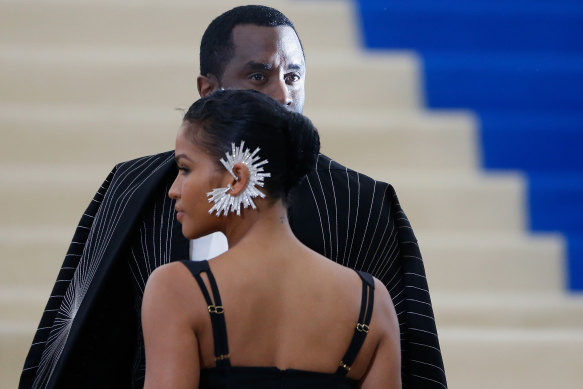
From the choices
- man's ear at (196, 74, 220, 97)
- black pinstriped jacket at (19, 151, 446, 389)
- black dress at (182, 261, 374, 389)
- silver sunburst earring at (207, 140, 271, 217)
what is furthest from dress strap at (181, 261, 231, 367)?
man's ear at (196, 74, 220, 97)

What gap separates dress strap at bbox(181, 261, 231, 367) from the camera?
1.41 m

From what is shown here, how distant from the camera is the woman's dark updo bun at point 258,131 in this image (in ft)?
4.91

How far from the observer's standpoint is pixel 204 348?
1428 millimetres

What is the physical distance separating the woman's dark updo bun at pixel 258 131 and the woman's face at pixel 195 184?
0.01 metres

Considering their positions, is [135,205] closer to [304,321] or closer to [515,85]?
[304,321]

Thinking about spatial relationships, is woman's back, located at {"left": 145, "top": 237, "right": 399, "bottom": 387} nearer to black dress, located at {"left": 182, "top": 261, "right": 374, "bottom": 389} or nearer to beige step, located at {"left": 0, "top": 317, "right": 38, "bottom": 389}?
black dress, located at {"left": 182, "top": 261, "right": 374, "bottom": 389}

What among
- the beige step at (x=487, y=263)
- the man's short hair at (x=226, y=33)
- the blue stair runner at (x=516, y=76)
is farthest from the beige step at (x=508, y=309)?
the man's short hair at (x=226, y=33)

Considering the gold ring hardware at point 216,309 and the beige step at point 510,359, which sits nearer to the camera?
the gold ring hardware at point 216,309

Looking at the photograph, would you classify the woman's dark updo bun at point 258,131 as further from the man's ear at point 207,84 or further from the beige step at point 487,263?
the beige step at point 487,263

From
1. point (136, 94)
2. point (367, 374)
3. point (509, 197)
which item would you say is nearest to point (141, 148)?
point (136, 94)

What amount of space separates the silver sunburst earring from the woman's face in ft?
0.04

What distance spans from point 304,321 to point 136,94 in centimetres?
204

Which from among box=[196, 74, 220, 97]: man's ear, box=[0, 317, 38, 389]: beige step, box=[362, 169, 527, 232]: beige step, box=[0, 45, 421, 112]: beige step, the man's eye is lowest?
box=[0, 317, 38, 389]: beige step

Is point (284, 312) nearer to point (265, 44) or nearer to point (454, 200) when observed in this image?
point (265, 44)
